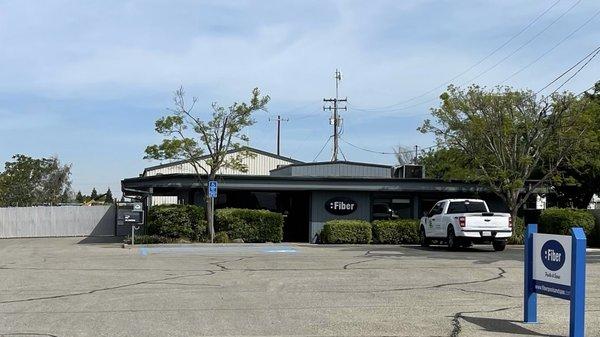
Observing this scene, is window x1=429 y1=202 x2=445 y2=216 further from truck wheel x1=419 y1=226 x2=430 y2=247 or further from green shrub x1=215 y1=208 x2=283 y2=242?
green shrub x1=215 y1=208 x2=283 y2=242

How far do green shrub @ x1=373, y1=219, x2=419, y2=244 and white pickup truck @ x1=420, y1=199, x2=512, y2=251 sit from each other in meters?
3.91

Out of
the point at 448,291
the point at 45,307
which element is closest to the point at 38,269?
the point at 45,307

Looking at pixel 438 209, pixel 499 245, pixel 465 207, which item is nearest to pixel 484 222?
pixel 499 245

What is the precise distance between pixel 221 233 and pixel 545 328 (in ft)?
65.4

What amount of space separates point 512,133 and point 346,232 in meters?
8.66

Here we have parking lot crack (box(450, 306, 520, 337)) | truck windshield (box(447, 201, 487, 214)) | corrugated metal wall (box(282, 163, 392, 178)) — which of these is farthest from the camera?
corrugated metal wall (box(282, 163, 392, 178))

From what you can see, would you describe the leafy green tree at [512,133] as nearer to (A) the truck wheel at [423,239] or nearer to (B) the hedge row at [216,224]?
(A) the truck wheel at [423,239]

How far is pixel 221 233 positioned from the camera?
2738 centimetres

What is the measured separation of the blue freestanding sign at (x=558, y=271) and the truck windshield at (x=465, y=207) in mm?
15172

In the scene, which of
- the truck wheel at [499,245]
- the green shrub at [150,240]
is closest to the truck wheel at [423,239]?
the truck wheel at [499,245]

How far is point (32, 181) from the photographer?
62.5 m

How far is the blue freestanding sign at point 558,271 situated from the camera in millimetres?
7672

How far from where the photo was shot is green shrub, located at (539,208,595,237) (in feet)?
90.5

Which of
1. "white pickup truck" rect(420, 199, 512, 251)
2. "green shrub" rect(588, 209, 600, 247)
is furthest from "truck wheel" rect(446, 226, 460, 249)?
"green shrub" rect(588, 209, 600, 247)
